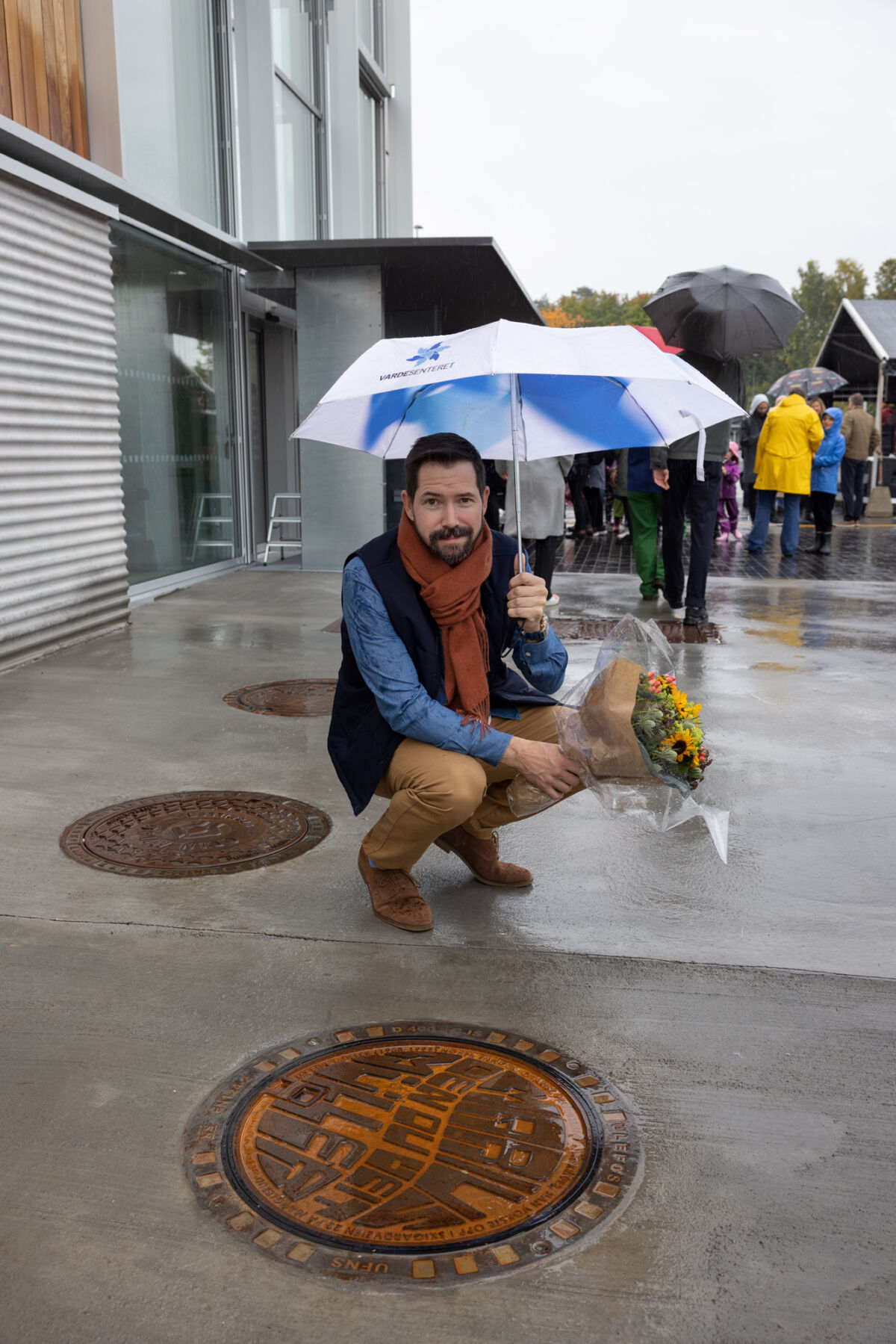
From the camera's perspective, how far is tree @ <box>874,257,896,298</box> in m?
53.2

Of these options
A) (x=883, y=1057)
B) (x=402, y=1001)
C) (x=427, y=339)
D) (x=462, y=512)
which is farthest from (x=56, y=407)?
(x=883, y=1057)

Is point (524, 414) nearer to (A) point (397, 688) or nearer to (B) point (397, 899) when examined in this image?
(A) point (397, 688)

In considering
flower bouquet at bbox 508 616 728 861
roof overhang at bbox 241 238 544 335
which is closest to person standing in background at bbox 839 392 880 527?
Result: roof overhang at bbox 241 238 544 335

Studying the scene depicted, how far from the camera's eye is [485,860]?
4086 millimetres

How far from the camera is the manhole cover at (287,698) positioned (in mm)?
6539

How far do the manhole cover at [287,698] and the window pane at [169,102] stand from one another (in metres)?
5.29

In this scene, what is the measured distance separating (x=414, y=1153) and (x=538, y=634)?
68.6 inches

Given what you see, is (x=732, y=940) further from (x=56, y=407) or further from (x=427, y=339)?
(x=56, y=407)

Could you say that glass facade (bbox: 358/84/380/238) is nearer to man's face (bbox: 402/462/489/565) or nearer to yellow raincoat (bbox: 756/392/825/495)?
yellow raincoat (bbox: 756/392/825/495)

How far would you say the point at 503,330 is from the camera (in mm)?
3605

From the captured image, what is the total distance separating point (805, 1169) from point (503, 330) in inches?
96.6

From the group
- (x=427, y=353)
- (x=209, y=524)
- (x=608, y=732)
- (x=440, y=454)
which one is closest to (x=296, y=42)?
(x=209, y=524)

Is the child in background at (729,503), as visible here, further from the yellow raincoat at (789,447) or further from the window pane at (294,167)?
the window pane at (294,167)

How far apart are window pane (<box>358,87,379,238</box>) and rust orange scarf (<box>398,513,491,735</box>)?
16.6m
